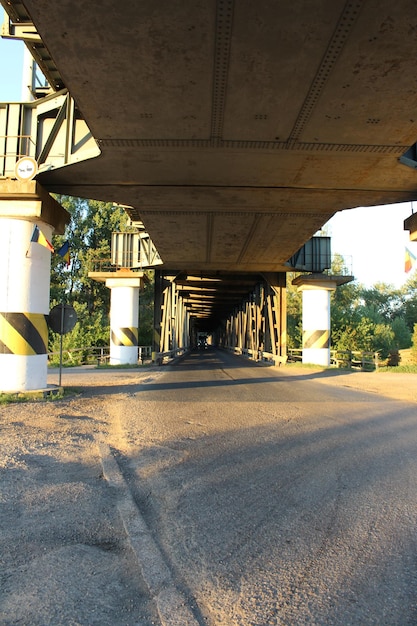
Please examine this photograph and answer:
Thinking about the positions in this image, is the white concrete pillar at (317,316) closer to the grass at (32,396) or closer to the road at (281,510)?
the road at (281,510)

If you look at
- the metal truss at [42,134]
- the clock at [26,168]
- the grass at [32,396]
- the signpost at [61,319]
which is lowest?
Result: the grass at [32,396]

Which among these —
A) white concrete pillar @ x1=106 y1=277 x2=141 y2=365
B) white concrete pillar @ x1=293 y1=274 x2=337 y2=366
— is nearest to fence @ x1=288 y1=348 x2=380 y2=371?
white concrete pillar @ x1=293 y1=274 x2=337 y2=366

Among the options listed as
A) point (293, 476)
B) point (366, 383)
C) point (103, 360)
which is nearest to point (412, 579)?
point (293, 476)

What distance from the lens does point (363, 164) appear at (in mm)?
9688

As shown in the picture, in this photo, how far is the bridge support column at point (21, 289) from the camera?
9.77 meters

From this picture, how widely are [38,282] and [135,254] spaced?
44.7 feet

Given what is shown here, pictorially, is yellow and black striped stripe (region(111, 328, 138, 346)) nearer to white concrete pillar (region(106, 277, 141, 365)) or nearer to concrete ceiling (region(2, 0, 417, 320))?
white concrete pillar (region(106, 277, 141, 365))

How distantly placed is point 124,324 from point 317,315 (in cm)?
950

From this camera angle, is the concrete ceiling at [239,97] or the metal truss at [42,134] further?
the metal truss at [42,134]

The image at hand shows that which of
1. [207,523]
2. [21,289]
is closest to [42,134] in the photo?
[21,289]

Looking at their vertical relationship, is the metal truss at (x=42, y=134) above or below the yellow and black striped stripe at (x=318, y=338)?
above

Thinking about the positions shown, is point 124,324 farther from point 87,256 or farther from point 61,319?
point 87,256

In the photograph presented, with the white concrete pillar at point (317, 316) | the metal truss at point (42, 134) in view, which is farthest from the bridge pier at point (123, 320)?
the metal truss at point (42, 134)

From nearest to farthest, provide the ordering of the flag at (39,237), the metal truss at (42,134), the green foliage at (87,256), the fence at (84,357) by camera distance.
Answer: the metal truss at (42,134) < the flag at (39,237) < the fence at (84,357) < the green foliage at (87,256)
